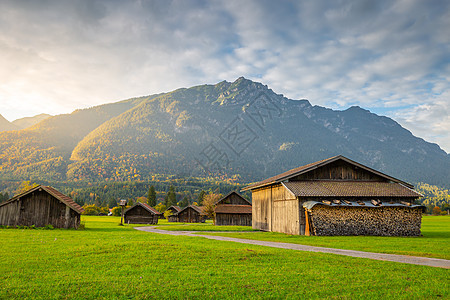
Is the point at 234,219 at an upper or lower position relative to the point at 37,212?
lower

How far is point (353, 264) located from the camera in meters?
11.8

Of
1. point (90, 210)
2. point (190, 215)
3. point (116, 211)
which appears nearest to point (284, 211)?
point (190, 215)

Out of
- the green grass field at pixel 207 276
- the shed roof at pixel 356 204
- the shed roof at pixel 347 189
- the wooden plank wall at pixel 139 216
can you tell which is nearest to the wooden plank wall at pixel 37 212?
the green grass field at pixel 207 276

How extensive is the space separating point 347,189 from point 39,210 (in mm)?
33354

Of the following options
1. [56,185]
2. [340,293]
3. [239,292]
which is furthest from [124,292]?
[56,185]

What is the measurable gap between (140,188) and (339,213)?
164 metres

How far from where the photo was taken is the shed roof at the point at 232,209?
6306 cm

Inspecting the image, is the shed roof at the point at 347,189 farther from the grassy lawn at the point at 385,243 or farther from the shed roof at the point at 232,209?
the shed roof at the point at 232,209

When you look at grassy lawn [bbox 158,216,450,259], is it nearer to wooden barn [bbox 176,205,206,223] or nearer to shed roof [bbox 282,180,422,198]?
shed roof [bbox 282,180,422,198]

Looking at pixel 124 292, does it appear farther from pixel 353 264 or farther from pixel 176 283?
pixel 353 264

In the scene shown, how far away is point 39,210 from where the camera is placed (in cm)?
3462

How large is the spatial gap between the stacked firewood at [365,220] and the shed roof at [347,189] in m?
1.37

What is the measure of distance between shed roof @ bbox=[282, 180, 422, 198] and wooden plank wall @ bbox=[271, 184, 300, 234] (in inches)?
51.2

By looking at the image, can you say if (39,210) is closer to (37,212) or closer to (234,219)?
(37,212)
